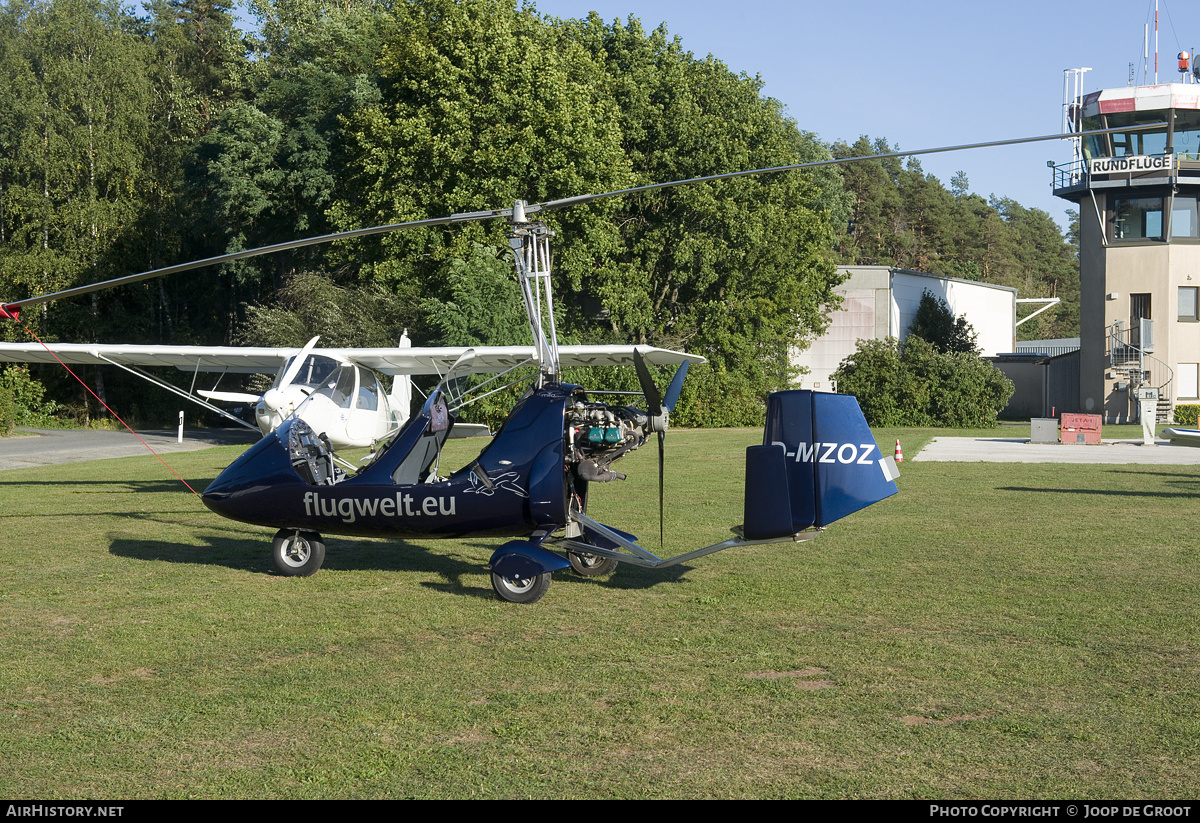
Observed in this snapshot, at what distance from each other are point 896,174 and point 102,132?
74.4 metres

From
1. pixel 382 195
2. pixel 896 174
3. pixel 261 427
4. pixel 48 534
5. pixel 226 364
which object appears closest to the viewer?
pixel 48 534

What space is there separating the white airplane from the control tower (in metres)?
36.7

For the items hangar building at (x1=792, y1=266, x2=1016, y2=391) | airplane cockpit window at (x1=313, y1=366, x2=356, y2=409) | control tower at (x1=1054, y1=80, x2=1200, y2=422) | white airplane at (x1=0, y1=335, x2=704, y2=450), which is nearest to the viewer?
white airplane at (x1=0, y1=335, x2=704, y2=450)

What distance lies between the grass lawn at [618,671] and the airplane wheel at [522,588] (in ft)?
0.52

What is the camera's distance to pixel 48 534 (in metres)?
13.2

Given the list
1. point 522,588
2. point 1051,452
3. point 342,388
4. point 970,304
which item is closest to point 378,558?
point 522,588

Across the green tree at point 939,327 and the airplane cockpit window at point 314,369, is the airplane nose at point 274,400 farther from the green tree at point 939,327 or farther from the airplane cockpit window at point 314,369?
the green tree at point 939,327

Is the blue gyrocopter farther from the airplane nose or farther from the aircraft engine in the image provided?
the airplane nose

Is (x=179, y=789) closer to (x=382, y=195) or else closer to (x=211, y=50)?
(x=382, y=195)

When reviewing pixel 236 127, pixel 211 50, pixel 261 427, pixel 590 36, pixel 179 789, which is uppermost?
pixel 211 50

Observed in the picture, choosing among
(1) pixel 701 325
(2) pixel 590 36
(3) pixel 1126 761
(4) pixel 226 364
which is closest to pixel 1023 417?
(1) pixel 701 325

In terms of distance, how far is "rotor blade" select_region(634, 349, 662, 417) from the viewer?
28.9 ft

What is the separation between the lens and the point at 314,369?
1675cm

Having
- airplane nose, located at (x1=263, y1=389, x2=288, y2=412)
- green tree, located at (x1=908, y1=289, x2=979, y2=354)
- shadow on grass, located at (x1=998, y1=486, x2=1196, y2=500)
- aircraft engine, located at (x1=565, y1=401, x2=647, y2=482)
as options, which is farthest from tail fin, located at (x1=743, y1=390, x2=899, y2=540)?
green tree, located at (x1=908, y1=289, x2=979, y2=354)
